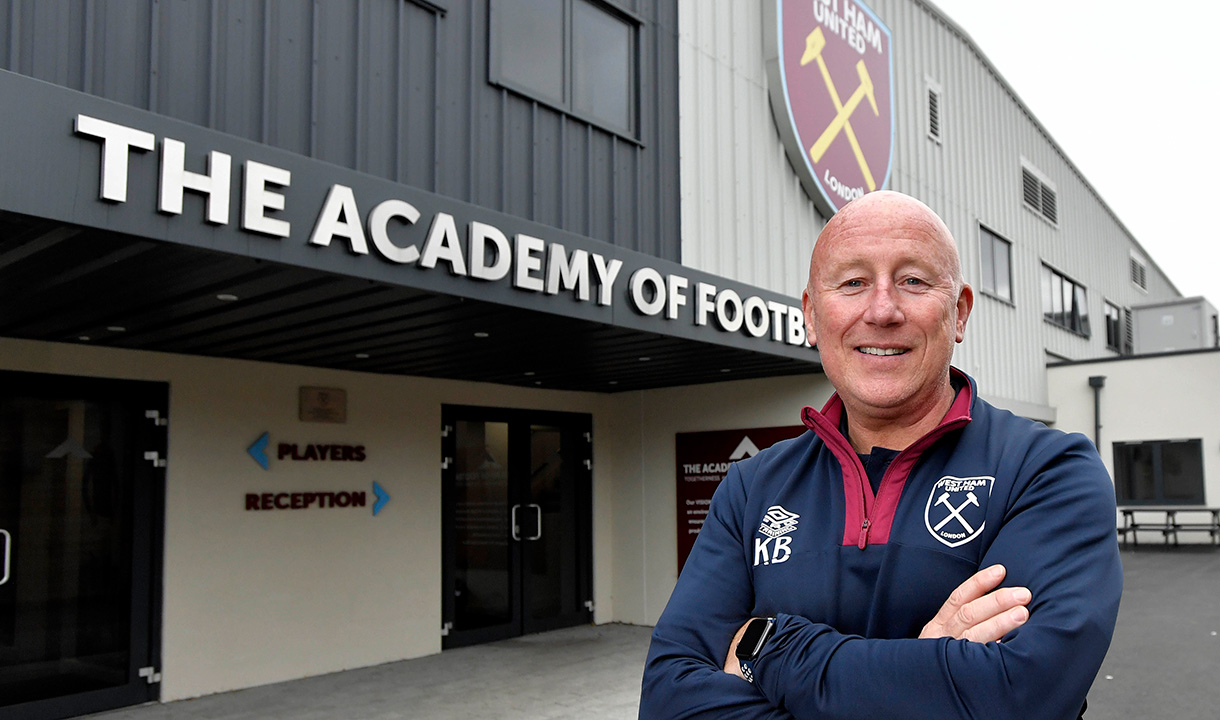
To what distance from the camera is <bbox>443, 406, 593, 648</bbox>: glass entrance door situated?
29.5 ft

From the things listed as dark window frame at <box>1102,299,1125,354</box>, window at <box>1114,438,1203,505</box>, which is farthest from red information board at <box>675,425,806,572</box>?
dark window frame at <box>1102,299,1125,354</box>

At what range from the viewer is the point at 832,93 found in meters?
9.23

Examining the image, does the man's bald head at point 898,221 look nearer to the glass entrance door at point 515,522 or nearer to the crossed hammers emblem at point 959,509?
the crossed hammers emblem at point 959,509

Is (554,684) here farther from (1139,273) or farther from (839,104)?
(1139,273)

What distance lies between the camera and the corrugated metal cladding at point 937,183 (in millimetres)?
8070

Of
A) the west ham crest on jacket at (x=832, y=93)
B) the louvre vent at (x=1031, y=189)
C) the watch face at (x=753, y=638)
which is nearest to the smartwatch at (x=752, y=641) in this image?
the watch face at (x=753, y=638)

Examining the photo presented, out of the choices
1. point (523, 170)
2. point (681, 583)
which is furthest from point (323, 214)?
point (681, 583)

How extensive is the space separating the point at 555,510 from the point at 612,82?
15.5 feet

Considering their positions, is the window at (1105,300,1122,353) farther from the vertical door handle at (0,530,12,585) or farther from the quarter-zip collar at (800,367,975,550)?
the quarter-zip collar at (800,367,975,550)

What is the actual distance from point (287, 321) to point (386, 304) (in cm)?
96

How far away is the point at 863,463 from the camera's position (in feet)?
5.32

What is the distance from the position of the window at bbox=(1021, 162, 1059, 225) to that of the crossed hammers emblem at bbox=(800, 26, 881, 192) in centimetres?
767

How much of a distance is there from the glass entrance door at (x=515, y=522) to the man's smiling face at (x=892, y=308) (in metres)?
7.69

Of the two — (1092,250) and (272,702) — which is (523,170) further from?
(1092,250)
